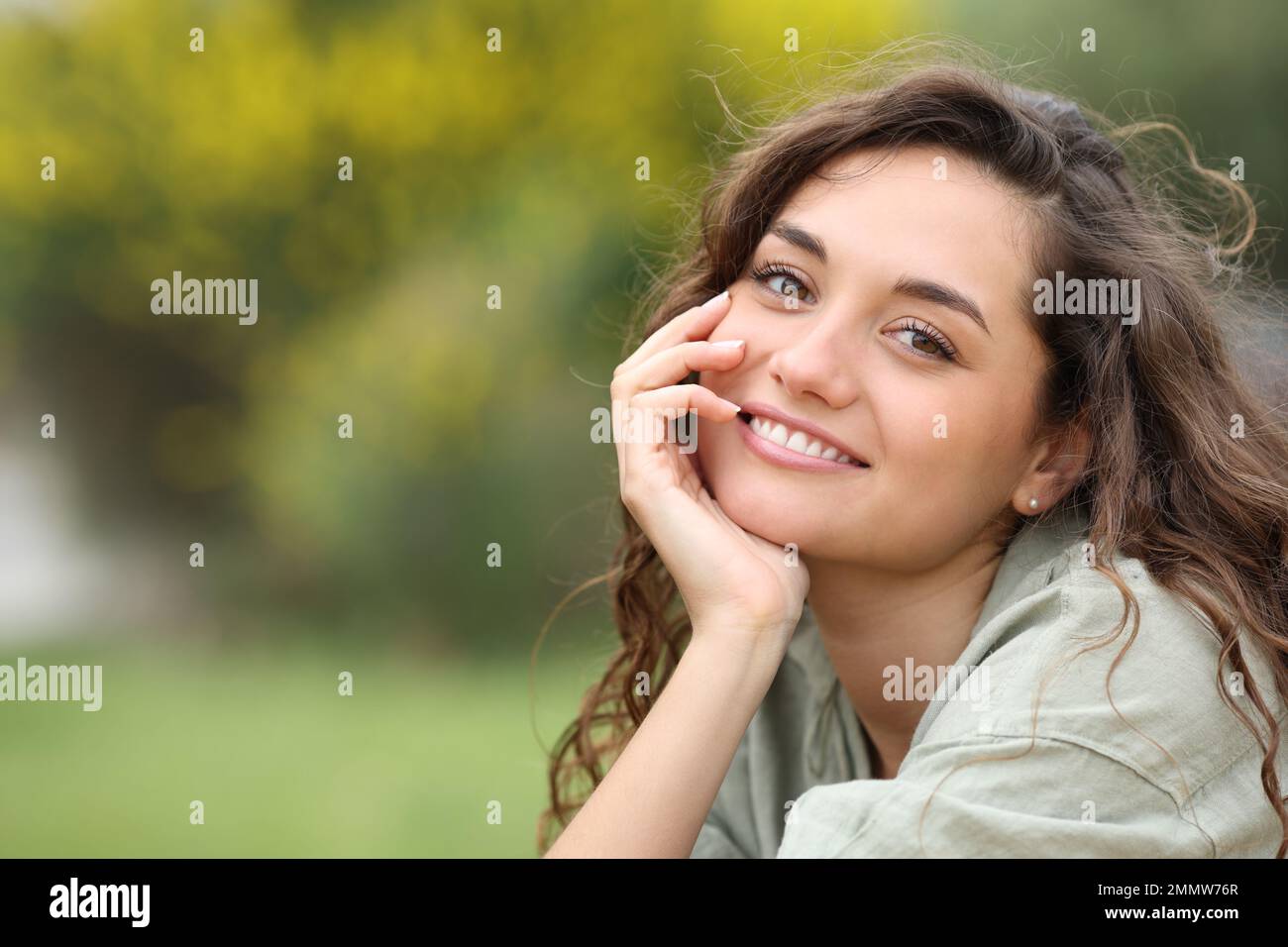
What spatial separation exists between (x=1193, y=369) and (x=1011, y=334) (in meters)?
0.42

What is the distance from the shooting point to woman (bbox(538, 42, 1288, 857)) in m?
1.80

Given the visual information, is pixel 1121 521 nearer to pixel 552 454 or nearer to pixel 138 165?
pixel 552 454

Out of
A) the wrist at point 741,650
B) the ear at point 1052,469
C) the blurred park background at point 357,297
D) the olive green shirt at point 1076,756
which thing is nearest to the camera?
the olive green shirt at point 1076,756

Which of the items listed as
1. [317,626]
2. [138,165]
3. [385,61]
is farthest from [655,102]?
[317,626]

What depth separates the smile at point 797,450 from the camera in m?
2.16

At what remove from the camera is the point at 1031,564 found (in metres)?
2.26

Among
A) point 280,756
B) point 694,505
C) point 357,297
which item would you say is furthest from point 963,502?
point 357,297

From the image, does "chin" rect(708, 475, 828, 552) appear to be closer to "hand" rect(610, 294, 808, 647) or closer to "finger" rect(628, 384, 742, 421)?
"hand" rect(610, 294, 808, 647)

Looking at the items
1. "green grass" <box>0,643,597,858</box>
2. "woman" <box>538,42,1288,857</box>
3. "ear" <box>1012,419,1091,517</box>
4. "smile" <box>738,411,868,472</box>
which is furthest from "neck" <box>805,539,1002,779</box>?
"green grass" <box>0,643,597,858</box>

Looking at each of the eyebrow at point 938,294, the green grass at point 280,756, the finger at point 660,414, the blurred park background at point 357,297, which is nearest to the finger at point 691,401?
the finger at point 660,414

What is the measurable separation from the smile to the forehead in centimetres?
30

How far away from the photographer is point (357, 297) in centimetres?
898

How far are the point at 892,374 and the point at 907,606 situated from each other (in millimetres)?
493

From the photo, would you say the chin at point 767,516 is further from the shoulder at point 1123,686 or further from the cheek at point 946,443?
the shoulder at point 1123,686
